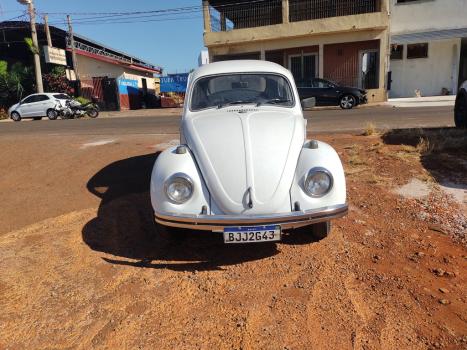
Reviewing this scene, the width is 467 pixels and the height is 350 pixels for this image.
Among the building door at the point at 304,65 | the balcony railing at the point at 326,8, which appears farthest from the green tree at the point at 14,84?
the balcony railing at the point at 326,8

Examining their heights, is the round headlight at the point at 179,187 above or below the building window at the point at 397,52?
below

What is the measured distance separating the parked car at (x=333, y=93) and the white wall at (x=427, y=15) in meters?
8.08

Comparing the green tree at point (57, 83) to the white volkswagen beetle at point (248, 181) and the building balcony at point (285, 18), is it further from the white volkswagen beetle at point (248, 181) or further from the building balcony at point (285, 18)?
the white volkswagen beetle at point (248, 181)

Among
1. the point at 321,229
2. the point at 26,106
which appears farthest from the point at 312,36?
the point at 321,229

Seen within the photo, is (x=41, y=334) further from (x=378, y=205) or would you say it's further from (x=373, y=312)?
(x=378, y=205)

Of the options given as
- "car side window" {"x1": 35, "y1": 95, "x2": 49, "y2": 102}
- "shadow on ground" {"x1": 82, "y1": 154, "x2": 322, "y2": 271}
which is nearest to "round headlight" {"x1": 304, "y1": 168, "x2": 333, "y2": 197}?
"shadow on ground" {"x1": 82, "y1": 154, "x2": 322, "y2": 271}

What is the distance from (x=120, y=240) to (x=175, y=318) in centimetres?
161

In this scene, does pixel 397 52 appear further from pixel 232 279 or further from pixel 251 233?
pixel 232 279

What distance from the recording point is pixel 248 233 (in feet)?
10.8

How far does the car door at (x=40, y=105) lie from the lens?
21828mm

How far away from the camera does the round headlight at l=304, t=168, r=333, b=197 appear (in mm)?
3416

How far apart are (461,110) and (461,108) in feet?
0.18

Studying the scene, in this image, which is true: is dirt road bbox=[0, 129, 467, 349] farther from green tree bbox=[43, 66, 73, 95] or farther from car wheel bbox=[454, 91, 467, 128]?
green tree bbox=[43, 66, 73, 95]

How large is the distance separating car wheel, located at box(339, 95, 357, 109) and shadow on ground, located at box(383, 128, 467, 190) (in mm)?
9494
